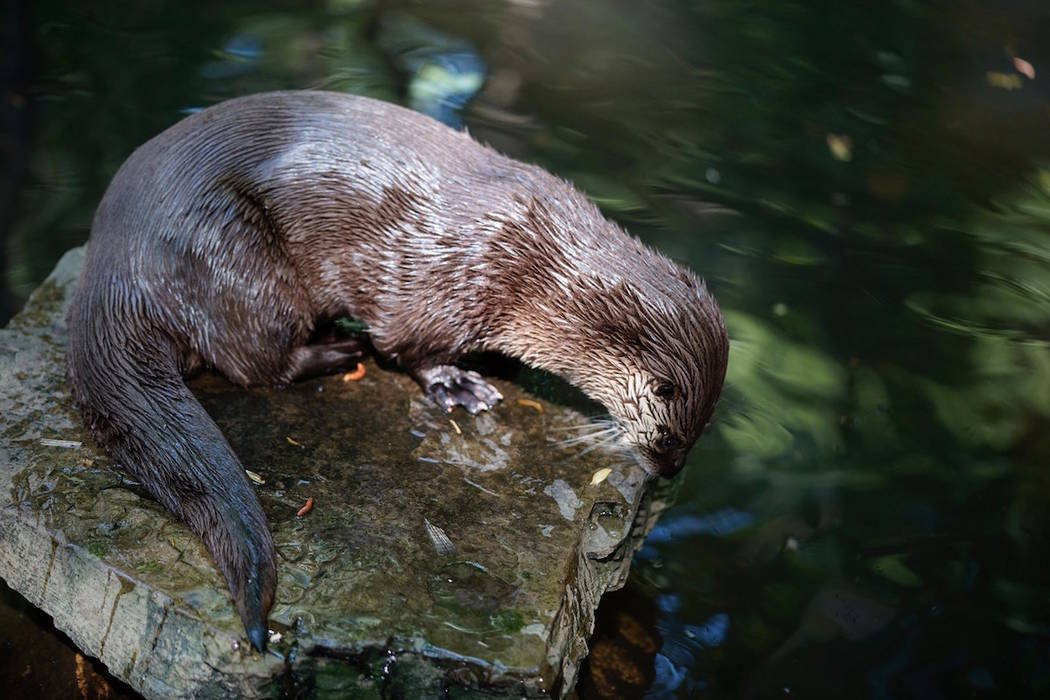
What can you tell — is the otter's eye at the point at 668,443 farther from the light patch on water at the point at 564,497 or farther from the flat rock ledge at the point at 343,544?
the light patch on water at the point at 564,497

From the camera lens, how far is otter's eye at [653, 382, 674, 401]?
263 cm

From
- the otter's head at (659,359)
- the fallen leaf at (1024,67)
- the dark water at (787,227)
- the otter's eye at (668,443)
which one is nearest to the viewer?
the otter's head at (659,359)

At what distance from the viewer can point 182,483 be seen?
2316 mm

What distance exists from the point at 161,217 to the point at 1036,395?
9.70ft

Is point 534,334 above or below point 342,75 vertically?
above

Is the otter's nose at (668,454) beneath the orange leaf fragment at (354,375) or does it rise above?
above

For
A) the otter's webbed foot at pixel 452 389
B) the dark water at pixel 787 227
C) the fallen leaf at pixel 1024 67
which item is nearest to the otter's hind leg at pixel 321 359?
the otter's webbed foot at pixel 452 389

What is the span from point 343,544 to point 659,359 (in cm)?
85

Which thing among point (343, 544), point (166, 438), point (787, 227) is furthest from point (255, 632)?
point (787, 227)

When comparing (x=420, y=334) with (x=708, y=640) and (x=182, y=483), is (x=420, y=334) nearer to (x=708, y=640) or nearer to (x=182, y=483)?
(x=182, y=483)

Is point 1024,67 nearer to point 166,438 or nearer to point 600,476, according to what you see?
point 600,476

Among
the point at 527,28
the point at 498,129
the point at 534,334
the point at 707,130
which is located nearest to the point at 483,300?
the point at 534,334

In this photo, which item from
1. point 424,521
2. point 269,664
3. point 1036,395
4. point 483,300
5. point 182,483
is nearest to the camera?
point 269,664

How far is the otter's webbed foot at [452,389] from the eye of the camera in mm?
2896
